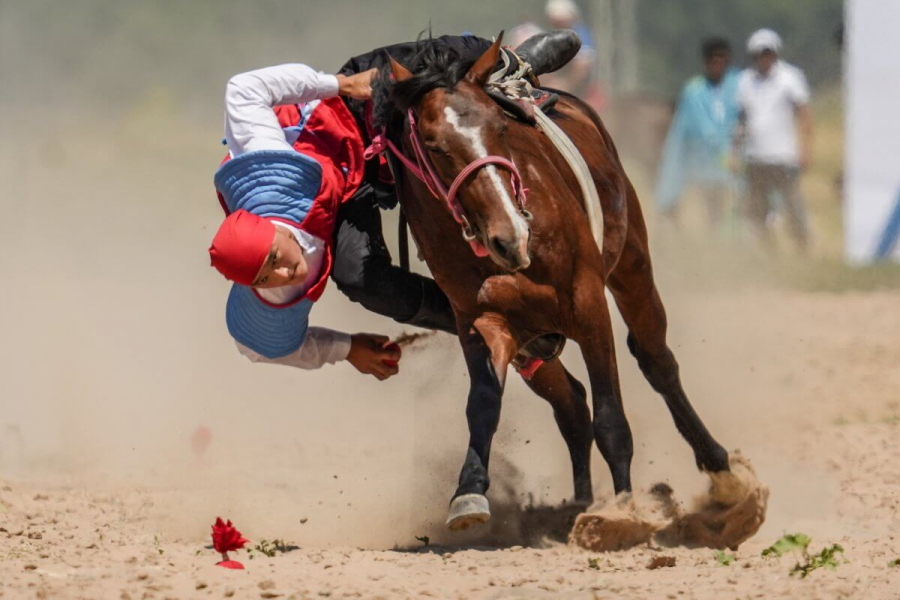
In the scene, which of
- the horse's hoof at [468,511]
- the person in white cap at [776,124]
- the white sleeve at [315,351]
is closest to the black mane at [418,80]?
the white sleeve at [315,351]

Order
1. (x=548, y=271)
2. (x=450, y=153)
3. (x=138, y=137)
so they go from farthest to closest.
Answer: (x=138, y=137), (x=548, y=271), (x=450, y=153)

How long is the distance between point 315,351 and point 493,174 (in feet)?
3.92

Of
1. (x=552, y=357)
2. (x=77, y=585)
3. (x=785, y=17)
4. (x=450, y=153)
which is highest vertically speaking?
(x=785, y=17)

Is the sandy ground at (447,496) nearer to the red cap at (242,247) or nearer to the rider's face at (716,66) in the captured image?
the red cap at (242,247)

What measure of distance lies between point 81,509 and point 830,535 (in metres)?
2.84

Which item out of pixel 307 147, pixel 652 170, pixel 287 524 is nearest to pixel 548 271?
pixel 307 147

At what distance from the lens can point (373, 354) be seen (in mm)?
5172

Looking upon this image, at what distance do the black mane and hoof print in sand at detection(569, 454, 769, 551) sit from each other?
58.7 inches

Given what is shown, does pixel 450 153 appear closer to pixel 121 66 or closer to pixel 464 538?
pixel 464 538

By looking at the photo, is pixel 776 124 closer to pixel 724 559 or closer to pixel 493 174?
pixel 724 559

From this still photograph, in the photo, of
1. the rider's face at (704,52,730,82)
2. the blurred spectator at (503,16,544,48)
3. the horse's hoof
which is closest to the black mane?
the horse's hoof

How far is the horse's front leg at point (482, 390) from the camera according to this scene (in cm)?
439

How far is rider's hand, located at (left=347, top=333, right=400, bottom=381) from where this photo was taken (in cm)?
516

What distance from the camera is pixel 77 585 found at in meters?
3.99
